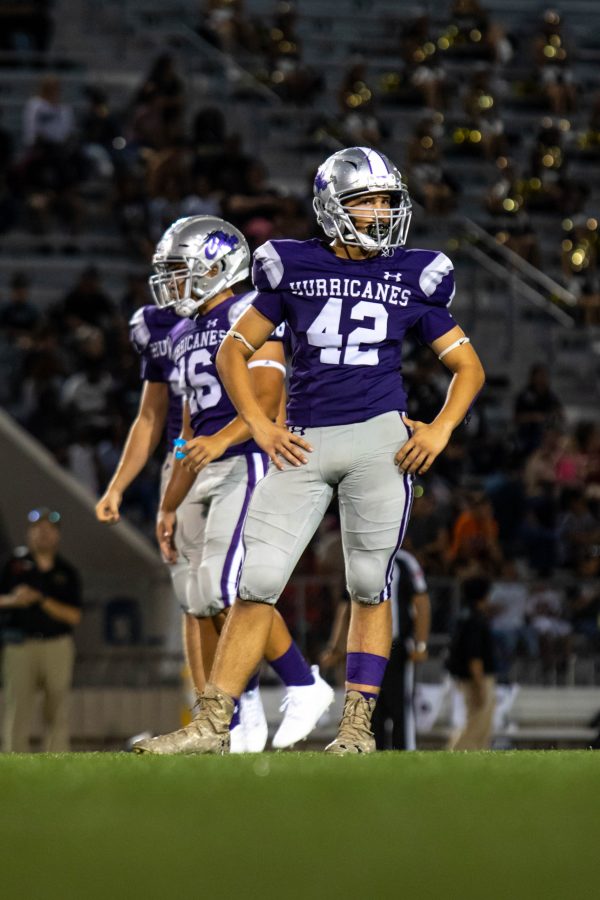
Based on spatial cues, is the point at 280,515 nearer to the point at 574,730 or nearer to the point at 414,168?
the point at 574,730

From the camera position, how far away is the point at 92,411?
1457 cm

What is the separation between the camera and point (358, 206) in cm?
582

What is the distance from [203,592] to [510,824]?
11.1 ft

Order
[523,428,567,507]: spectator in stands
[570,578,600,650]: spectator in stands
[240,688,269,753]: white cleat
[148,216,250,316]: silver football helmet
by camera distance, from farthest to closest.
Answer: [523,428,567,507]: spectator in stands → [570,578,600,650]: spectator in stands → [148,216,250,316]: silver football helmet → [240,688,269,753]: white cleat

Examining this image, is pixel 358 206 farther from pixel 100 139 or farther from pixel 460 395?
pixel 100 139

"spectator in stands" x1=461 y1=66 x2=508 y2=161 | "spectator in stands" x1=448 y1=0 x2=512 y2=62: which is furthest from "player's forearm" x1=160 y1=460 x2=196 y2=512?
"spectator in stands" x1=448 y1=0 x2=512 y2=62

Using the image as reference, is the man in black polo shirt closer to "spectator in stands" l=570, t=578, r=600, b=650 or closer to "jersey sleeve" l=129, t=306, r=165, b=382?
"spectator in stands" l=570, t=578, r=600, b=650

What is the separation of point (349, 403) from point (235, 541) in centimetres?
128

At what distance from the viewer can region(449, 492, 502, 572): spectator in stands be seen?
13.4 meters

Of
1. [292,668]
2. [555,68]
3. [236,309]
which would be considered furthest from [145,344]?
[555,68]

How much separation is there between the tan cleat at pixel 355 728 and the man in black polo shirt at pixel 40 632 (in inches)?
252

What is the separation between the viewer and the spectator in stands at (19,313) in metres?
15.3

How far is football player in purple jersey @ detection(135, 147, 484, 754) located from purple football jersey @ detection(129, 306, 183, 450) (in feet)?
5.14

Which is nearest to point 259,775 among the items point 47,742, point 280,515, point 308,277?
point 280,515
